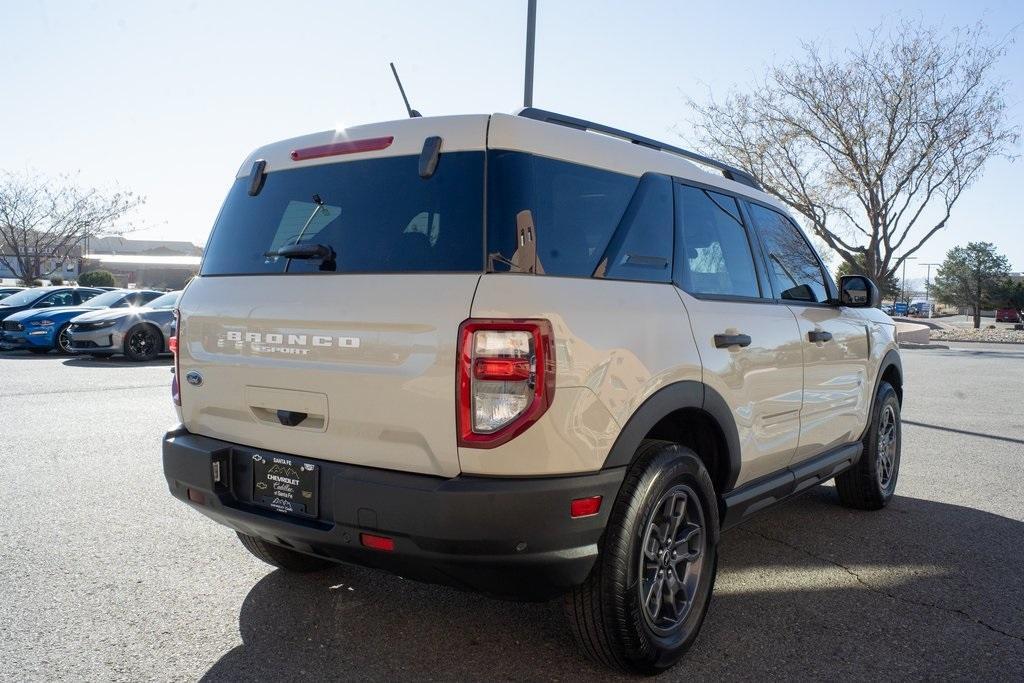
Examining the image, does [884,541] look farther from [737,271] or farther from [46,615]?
[46,615]

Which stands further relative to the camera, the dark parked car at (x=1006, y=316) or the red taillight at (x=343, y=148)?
the dark parked car at (x=1006, y=316)

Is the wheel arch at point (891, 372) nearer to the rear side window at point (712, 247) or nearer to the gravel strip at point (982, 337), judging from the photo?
the rear side window at point (712, 247)

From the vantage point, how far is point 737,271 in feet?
12.0

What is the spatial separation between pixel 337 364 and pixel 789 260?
8.50ft

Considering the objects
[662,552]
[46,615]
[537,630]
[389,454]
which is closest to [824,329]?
[662,552]

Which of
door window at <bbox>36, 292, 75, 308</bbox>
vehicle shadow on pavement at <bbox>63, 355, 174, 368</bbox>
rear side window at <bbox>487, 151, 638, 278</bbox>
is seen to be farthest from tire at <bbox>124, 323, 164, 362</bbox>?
rear side window at <bbox>487, 151, 638, 278</bbox>

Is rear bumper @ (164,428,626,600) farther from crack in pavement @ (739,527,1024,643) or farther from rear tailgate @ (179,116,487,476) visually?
crack in pavement @ (739,527,1024,643)

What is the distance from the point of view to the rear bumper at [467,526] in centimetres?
241

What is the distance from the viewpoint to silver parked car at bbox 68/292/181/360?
13945 millimetres

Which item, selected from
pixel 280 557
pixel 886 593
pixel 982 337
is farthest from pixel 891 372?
pixel 982 337

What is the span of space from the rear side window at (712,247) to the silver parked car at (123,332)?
1187 cm

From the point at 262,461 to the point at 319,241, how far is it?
0.82 metres

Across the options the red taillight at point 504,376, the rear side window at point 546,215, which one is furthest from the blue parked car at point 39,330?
the red taillight at point 504,376

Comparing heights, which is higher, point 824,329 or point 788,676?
point 824,329
